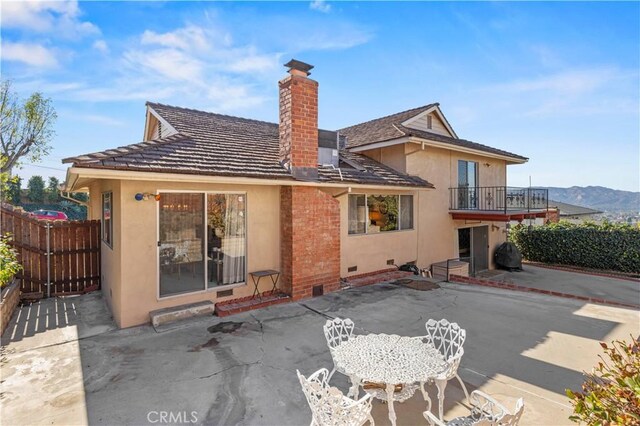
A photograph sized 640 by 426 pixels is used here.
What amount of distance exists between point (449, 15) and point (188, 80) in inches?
345

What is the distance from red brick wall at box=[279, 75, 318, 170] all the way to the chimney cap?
0.72ft

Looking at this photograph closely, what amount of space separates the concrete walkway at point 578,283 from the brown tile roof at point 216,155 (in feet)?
20.9

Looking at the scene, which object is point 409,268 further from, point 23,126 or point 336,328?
point 23,126

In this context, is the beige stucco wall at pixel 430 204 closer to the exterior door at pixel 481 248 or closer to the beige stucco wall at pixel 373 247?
the beige stucco wall at pixel 373 247

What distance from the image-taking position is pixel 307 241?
829cm

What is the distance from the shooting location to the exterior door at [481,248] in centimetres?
1590

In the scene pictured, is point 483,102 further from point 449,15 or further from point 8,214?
point 8,214

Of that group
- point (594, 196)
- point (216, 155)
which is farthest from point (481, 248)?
point (594, 196)

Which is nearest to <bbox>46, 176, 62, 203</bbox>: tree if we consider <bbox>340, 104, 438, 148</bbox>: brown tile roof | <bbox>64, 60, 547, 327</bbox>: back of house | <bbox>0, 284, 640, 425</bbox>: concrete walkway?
<bbox>64, 60, 547, 327</bbox>: back of house

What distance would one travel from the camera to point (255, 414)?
3.64 meters

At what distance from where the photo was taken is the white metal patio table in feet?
10.7

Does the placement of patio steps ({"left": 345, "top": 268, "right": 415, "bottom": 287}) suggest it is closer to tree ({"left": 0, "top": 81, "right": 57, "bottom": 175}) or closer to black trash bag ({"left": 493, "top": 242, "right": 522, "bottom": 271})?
black trash bag ({"left": 493, "top": 242, "right": 522, "bottom": 271})

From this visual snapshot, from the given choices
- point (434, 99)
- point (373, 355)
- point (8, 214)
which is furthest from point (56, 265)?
point (434, 99)

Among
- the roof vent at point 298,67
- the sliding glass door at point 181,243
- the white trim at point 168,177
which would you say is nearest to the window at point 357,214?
the white trim at point 168,177
